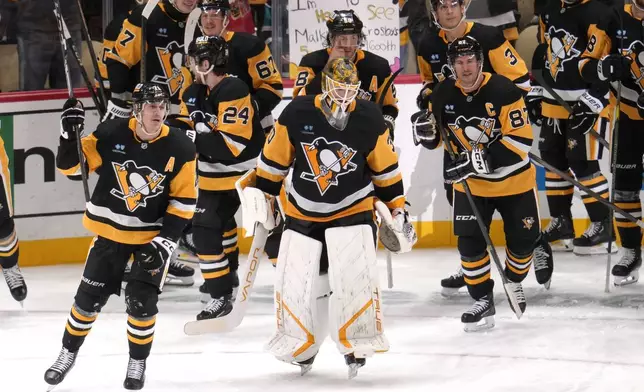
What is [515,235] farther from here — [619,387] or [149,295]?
[149,295]

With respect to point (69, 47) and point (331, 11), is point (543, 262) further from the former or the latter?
point (69, 47)

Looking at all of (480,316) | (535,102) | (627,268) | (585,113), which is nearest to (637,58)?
(585,113)

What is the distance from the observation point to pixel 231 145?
5852 millimetres

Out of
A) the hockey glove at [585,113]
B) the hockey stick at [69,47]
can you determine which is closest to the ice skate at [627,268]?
the hockey glove at [585,113]

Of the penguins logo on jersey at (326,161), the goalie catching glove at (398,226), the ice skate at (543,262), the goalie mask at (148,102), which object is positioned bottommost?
the ice skate at (543,262)

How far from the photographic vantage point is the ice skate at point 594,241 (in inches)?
282

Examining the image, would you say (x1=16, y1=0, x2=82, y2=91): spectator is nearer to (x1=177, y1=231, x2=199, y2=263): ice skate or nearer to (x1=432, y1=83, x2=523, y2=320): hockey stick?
(x1=177, y1=231, x2=199, y2=263): ice skate

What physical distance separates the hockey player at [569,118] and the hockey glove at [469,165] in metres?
1.08

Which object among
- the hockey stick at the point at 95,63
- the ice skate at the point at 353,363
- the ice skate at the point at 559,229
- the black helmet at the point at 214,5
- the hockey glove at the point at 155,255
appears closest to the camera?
the hockey glove at the point at 155,255

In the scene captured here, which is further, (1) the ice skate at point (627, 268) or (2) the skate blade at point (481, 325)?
(1) the ice skate at point (627, 268)

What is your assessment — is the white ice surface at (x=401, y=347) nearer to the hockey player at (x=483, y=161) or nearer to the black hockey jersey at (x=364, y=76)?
the hockey player at (x=483, y=161)

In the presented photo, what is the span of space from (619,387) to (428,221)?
274cm

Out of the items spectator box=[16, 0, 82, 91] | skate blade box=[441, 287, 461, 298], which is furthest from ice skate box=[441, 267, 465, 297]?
spectator box=[16, 0, 82, 91]

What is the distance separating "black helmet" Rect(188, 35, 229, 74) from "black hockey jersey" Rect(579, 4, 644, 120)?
5.99ft
